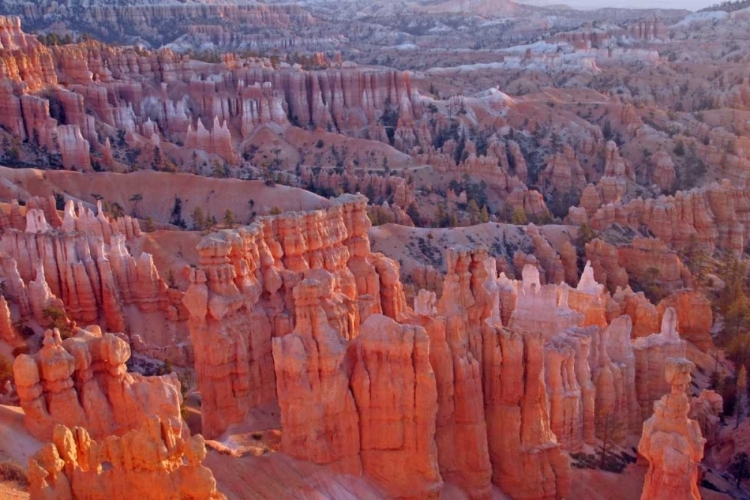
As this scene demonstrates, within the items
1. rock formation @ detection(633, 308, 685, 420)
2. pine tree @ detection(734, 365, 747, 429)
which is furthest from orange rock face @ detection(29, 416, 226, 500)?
pine tree @ detection(734, 365, 747, 429)

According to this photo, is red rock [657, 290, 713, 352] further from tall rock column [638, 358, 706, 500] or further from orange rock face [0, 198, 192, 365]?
tall rock column [638, 358, 706, 500]

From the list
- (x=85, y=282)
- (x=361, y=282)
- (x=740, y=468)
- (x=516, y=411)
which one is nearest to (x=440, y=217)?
(x=85, y=282)

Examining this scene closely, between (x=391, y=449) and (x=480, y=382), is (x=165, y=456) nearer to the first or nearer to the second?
(x=391, y=449)

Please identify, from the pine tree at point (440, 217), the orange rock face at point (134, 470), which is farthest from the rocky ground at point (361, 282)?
the pine tree at point (440, 217)

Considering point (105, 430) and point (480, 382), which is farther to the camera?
point (480, 382)

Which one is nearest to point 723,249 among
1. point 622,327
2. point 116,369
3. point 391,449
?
point 622,327

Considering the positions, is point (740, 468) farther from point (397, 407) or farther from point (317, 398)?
point (317, 398)

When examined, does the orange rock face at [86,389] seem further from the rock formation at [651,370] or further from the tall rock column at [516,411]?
the rock formation at [651,370]
